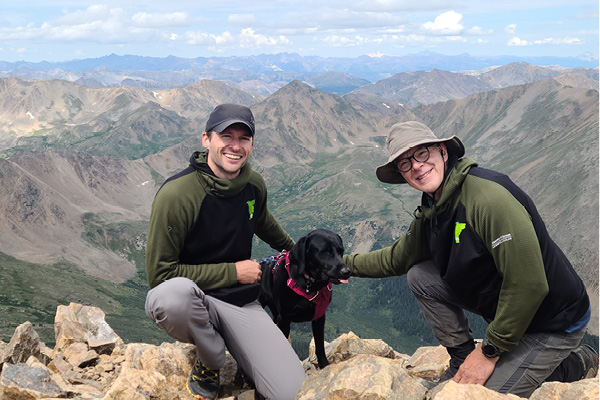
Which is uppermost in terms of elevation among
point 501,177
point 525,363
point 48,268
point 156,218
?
point 501,177

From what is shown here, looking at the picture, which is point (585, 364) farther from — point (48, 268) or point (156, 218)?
point (48, 268)

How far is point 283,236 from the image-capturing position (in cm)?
1047

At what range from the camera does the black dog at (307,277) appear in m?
8.67

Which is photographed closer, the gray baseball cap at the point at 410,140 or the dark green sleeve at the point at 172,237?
the gray baseball cap at the point at 410,140

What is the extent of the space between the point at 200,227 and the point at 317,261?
2.34 meters

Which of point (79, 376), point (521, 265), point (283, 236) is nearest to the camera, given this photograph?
point (521, 265)

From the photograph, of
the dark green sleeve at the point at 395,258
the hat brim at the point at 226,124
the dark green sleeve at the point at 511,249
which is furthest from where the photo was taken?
the dark green sleeve at the point at 395,258

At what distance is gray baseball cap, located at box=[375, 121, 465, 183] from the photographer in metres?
7.18


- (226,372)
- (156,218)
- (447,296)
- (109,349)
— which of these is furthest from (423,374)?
(109,349)

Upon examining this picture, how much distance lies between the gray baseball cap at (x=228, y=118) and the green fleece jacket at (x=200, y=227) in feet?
2.42

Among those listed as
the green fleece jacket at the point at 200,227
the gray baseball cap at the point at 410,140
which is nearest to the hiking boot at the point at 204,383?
the green fleece jacket at the point at 200,227

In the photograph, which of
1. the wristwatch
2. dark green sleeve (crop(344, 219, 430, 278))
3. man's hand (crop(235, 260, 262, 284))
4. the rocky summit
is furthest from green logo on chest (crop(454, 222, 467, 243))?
man's hand (crop(235, 260, 262, 284))

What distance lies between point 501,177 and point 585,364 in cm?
381

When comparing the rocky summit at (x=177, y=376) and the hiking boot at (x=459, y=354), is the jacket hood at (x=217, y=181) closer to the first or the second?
the rocky summit at (x=177, y=376)
